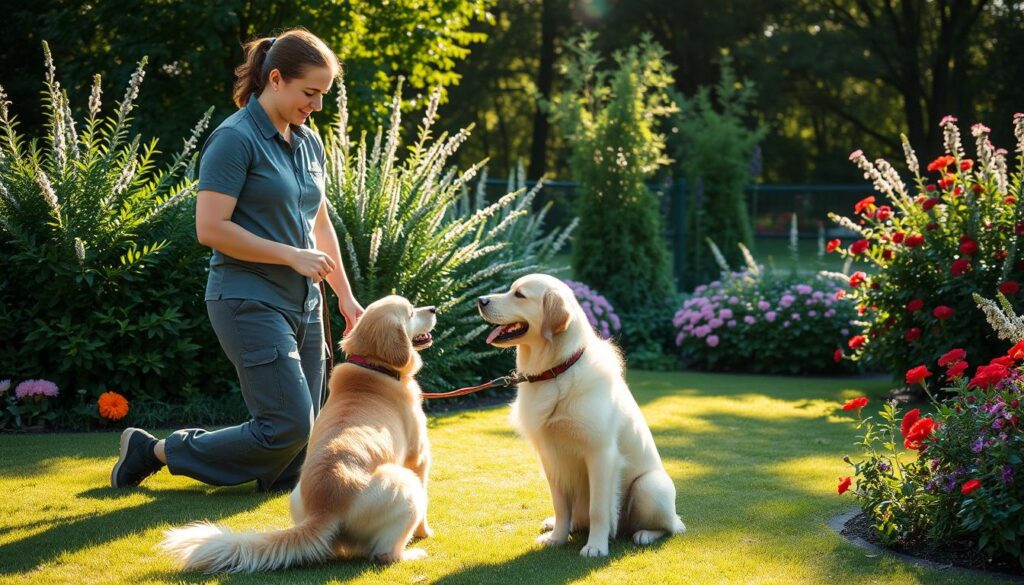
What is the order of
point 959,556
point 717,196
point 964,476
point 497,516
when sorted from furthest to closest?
point 717,196 → point 497,516 → point 959,556 → point 964,476

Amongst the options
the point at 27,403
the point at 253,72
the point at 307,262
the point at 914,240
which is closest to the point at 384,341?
the point at 307,262

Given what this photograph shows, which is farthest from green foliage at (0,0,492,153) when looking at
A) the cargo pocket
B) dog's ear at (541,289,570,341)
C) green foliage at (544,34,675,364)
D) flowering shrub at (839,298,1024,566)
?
flowering shrub at (839,298,1024,566)

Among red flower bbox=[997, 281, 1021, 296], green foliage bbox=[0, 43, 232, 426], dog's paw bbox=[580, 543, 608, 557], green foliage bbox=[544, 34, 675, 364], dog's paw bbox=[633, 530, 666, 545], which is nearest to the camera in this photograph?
dog's paw bbox=[580, 543, 608, 557]

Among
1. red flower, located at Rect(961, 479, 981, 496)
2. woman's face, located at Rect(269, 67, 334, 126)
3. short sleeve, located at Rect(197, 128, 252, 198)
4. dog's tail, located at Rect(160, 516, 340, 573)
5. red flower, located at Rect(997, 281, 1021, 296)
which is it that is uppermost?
woman's face, located at Rect(269, 67, 334, 126)

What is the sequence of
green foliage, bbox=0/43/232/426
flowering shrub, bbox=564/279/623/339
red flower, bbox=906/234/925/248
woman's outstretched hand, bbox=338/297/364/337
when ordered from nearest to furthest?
woman's outstretched hand, bbox=338/297/364/337
green foliage, bbox=0/43/232/426
red flower, bbox=906/234/925/248
flowering shrub, bbox=564/279/623/339

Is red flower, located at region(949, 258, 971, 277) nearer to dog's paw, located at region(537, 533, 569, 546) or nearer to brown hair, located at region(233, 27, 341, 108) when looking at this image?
dog's paw, located at region(537, 533, 569, 546)

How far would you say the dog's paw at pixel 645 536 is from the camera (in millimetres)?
4746

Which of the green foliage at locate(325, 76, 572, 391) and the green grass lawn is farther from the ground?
the green foliage at locate(325, 76, 572, 391)

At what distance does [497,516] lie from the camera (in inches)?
209

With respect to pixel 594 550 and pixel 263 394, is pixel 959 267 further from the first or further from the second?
pixel 263 394

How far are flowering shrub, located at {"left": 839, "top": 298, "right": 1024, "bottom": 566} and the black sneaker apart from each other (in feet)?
12.3

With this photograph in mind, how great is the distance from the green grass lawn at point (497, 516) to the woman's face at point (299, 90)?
2.09 metres

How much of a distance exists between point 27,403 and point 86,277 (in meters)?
1.04

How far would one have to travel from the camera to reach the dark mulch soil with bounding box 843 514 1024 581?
Answer: 420 cm
